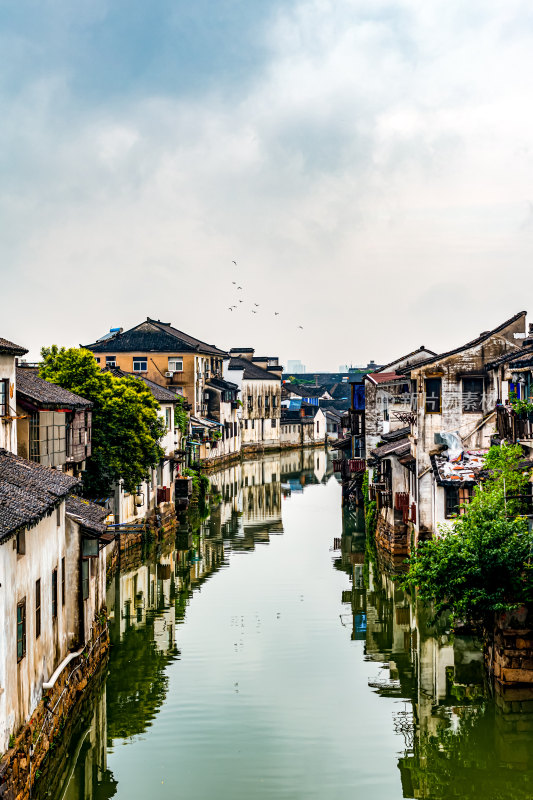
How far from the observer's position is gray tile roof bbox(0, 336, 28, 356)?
20188 mm

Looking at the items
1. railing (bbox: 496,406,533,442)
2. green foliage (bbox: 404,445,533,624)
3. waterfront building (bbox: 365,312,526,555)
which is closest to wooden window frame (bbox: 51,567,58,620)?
green foliage (bbox: 404,445,533,624)

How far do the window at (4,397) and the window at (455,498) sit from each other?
12.7 meters

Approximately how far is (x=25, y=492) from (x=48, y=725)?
12.1 feet

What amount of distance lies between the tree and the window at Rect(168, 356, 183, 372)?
35096mm

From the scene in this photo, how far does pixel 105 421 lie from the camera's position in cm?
3089

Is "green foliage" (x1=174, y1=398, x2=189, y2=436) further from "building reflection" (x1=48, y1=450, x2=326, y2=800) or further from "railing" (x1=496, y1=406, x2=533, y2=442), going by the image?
"railing" (x1=496, y1=406, x2=533, y2=442)

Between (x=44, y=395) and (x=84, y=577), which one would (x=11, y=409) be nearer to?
(x=44, y=395)

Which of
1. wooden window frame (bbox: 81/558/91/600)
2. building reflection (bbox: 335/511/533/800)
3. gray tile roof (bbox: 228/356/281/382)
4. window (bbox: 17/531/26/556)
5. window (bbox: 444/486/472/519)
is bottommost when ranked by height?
building reflection (bbox: 335/511/533/800)

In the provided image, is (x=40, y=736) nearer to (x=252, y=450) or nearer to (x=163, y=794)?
(x=163, y=794)

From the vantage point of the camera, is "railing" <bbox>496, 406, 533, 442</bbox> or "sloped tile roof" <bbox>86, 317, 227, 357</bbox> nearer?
"railing" <bbox>496, 406, 533, 442</bbox>

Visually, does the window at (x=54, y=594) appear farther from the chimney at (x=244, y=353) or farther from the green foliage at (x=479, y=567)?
the chimney at (x=244, y=353)

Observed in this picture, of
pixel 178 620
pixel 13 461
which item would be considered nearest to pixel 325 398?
pixel 178 620

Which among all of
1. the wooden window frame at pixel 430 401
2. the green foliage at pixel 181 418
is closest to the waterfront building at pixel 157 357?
the green foliage at pixel 181 418

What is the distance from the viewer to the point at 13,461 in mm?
17125
